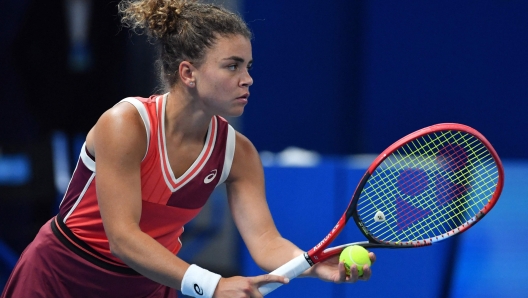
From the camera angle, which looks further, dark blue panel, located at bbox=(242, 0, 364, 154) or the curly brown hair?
dark blue panel, located at bbox=(242, 0, 364, 154)

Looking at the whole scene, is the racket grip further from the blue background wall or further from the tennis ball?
the blue background wall

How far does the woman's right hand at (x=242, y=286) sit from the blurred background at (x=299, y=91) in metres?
1.36

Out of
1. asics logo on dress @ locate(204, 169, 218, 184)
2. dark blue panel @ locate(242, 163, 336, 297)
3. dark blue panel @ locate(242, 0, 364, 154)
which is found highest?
dark blue panel @ locate(242, 0, 364, 154)

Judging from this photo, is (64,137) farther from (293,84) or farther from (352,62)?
(352,62)

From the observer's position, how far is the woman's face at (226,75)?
7.50 ft

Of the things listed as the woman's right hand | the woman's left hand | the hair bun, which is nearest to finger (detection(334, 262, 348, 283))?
the woman's left hand

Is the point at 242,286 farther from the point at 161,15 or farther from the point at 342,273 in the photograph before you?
the point at 161,15

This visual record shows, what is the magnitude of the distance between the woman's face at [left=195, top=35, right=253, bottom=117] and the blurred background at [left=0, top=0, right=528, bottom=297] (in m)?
1.23

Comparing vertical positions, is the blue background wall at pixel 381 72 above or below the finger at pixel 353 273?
above

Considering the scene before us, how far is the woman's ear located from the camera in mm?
2340

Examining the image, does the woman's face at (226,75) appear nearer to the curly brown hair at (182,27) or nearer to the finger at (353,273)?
the curly brown hair at (182,27)

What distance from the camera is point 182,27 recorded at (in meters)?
2.35

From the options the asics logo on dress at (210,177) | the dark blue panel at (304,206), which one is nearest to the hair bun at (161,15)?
the asics logo on dress at (210,177)

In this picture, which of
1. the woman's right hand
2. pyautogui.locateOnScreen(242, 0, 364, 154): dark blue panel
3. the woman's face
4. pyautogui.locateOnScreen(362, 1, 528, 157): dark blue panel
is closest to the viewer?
the woman's right hand
